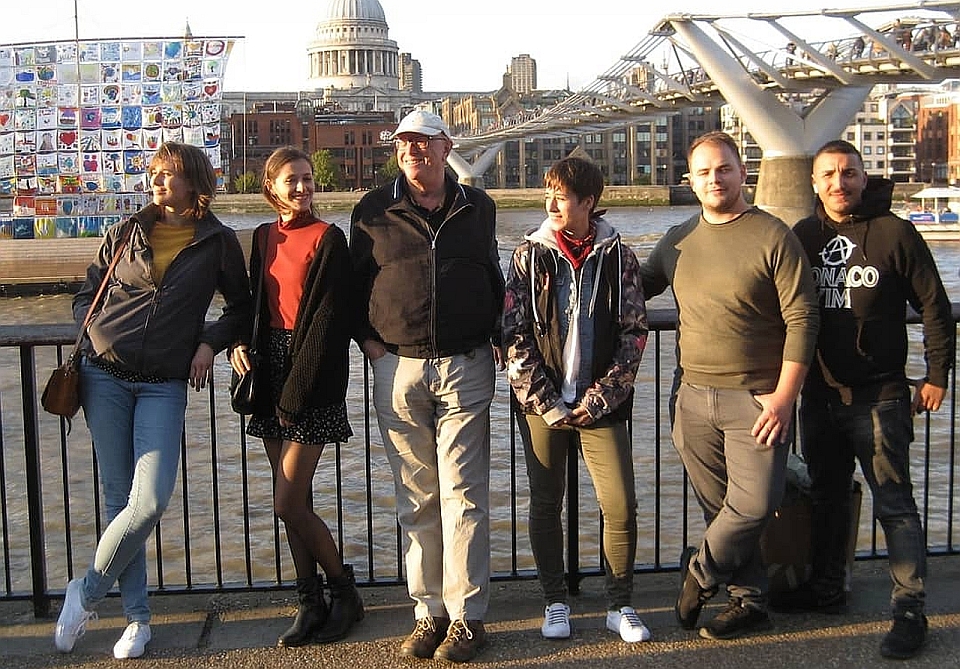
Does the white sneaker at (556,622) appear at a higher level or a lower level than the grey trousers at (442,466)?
lower

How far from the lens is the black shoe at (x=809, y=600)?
376 centimetres

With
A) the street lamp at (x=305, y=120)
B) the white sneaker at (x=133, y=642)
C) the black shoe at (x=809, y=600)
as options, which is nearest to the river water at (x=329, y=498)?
the black shoe at (x=809, y=600)

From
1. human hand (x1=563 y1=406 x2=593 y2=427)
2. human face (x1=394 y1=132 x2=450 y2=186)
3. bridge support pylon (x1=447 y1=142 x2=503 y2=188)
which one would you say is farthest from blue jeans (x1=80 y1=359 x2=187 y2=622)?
bridge support pylon (x1=447 y1=142 x2=503 y2=188)

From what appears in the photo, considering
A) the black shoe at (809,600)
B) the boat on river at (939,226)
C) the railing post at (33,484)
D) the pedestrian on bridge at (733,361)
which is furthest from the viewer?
the boat on river at (939,226)

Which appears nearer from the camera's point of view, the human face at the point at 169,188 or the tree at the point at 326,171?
the human face at the point at 169,188

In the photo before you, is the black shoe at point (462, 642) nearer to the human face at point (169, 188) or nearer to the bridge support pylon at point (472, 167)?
the human face at point (169, 188)

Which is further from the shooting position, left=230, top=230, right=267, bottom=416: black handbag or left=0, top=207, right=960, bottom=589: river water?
left=0, top=207, right=960, bottom=589: river water

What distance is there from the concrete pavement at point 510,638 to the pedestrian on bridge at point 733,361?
16cm

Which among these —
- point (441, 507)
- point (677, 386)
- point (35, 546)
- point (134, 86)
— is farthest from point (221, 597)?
point (134, 86)

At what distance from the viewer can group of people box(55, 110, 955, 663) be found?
3.43 m

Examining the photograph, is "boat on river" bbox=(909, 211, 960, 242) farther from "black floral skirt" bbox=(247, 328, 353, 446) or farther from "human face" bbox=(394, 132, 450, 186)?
"black floral skirt" bbox=(247, 328, 353, 446)

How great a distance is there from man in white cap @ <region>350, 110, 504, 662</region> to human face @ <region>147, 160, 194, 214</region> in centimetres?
51

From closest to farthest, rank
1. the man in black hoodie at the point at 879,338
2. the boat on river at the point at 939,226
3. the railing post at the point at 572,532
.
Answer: the man in black hoodie at the point at 879,338 → the railing post at the point at 572,532 → the boat on river at the point at 939,226

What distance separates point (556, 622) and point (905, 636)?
100 centimetres
